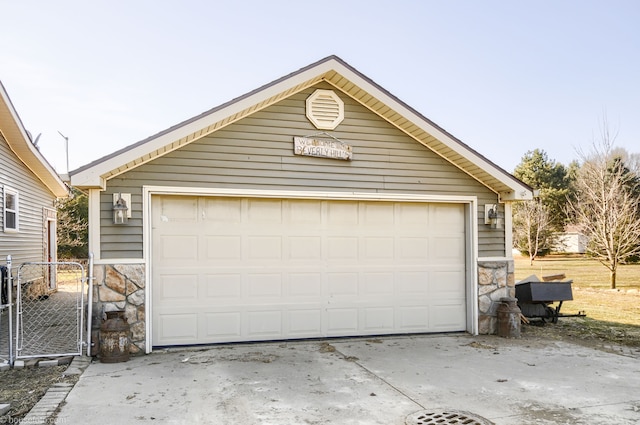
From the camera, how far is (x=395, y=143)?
7.98 m

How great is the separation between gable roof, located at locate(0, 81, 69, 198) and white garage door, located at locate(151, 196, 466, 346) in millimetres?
2464

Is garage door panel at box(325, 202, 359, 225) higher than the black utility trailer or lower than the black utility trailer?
higher

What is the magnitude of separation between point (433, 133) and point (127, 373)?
17.9 feet

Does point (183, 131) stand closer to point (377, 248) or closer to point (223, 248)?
point (223, 248)

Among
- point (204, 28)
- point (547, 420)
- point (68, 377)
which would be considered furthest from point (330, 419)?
point (204, 28)

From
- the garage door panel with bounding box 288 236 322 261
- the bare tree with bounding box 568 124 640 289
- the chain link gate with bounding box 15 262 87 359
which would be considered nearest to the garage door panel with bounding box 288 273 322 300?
the garage door panel with bounding box 288 236 322 261

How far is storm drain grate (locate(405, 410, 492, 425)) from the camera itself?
13.8 ft

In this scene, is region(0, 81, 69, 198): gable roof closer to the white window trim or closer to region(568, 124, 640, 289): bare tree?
the white window trim

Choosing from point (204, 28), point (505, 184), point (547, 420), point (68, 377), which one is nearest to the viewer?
point (547, 420)

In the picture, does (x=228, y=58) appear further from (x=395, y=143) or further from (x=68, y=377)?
(x=68, y=377)

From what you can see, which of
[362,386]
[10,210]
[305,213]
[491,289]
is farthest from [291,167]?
[10,210]

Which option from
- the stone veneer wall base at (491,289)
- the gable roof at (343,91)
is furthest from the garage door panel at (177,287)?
the stone veneer wall base at (491,289)

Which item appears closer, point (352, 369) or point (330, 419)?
point (330, 419)

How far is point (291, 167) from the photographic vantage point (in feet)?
24.5
